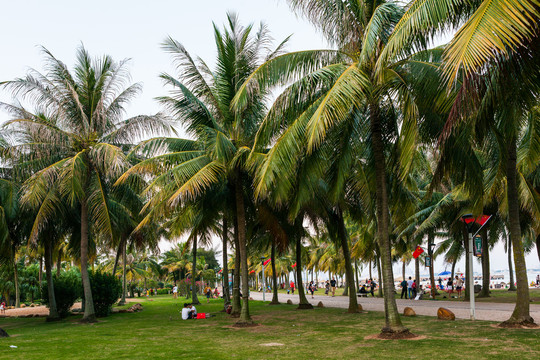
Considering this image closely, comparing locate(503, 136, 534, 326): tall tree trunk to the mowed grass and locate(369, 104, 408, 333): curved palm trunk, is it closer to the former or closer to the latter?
the mowed grass

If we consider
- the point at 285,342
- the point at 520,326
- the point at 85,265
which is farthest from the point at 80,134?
the point at 520,326

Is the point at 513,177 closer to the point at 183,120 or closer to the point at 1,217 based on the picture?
the point at 183,120

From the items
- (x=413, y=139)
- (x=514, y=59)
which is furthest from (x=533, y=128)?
(x=514, y=59)

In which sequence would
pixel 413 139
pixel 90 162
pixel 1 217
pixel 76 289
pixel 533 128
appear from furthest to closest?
pixel 76 289 → pixel 90 162 → pixel 1 217 → pixel 533 128 → pixel 413 139

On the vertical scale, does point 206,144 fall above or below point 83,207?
above

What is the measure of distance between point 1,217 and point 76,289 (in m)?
9.03

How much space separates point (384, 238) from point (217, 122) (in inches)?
324

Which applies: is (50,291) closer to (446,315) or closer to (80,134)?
(80,134)

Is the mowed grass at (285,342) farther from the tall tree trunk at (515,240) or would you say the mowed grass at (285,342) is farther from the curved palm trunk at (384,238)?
the tall tree trunk at (515,240)

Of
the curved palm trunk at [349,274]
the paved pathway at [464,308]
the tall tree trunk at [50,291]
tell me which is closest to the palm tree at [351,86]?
the paved pathway at [464,308]

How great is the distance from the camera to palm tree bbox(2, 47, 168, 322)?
18250 mm

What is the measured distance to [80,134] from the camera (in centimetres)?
1955

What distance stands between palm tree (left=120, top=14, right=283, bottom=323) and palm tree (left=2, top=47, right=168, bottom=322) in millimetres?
2961

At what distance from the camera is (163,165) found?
16.5 m
